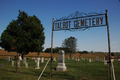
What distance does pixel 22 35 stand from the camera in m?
24.6

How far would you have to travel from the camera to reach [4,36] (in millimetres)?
24391

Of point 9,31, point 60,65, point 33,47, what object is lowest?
point 60,65

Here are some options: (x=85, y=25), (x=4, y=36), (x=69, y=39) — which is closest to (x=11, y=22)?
(x=4, y=36)

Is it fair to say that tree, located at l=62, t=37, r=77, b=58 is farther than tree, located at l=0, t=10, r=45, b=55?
Yes

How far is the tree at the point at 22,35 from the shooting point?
952 inches

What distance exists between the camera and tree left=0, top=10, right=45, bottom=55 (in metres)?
24.2

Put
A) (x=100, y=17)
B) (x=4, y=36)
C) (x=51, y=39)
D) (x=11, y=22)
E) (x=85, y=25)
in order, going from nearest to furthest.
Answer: (x=100, y=17)
(x=85, y=25)
(x=51, y=39)
(x=4, y=36)
(x=11, y=22)

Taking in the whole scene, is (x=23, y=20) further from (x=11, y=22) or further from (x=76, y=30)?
(x=76, y=30)

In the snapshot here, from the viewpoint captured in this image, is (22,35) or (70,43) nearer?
(22,35)

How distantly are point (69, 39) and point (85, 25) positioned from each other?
1643 inches

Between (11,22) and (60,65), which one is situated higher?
(11,22)

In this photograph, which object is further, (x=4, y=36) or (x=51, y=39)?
(x=4, y=36)

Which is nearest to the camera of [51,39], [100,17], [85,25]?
[100,17]

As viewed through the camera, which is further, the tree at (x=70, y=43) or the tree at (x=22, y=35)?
the tree at (x=70, y=43)
